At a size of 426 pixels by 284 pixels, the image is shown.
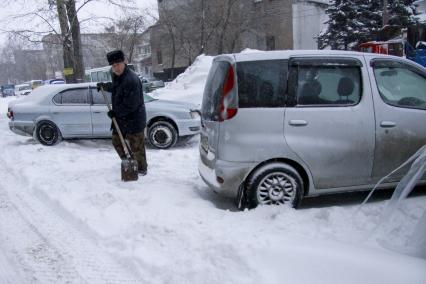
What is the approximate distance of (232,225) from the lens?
437 centimetres

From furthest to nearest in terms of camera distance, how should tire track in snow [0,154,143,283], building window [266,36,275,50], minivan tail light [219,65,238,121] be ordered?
building window [266,36,275,50] < minivan tail light [219,65,238,121] < tire track in snow [0,154,143,283]

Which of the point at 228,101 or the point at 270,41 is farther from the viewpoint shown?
the point at 270,41

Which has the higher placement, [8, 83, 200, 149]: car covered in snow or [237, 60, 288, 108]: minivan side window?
[237, 60, 288, 108]: minivan side window

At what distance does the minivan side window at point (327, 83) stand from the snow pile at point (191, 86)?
928 cm

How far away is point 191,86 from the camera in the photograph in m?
16.5

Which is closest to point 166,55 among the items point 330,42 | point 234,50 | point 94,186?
point 234,50

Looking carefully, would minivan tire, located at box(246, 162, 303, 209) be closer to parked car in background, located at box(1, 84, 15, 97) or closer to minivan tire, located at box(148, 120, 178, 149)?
minivan tire, located at box(148, 120, 178, 149)

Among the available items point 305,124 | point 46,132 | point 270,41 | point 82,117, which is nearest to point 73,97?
point 82,117

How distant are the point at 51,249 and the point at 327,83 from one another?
3315mm

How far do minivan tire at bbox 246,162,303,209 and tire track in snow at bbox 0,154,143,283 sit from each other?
1652 mm

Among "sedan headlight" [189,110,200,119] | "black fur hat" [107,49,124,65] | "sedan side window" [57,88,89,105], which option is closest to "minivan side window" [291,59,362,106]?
"black fur hat" [107,49,124,65]

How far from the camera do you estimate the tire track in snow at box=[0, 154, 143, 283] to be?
12.5 feet

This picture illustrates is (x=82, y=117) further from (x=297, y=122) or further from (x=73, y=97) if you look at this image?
(x=297, y=122)

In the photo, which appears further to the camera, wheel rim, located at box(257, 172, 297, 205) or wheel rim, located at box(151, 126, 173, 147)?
wheel rim, located at box(151, 126, 173, 147)
